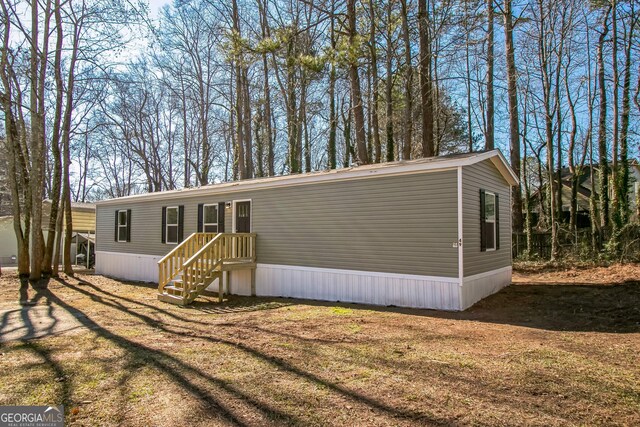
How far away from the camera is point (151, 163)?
1060 inches

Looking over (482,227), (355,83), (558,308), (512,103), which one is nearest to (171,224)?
(355,83)

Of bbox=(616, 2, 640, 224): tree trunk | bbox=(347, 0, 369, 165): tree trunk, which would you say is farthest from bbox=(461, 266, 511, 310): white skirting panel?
bbox=(616, 2, 640, 224): tree trunk

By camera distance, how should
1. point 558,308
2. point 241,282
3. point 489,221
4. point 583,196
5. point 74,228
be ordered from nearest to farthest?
point 558,308 < point 489,221 < point 241,282 < point 74,228 < point 583,196

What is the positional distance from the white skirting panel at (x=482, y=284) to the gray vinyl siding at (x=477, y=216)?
12cm

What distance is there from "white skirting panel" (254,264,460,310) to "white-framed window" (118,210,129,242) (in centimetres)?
714

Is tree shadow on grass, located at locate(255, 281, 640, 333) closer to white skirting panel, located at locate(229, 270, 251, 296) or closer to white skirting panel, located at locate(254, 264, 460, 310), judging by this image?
white skirting panel, located at locate(254, 264, 460, 310)

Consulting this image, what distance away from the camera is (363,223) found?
326 inches

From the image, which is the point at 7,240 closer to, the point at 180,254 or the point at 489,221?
the point at 180,254

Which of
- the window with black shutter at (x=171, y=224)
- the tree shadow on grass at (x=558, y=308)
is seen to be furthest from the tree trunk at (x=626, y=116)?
the window with black shutter at (x=171, y=224)

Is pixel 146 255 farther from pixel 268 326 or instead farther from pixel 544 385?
pixel 544 385

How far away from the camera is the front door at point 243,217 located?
10.5 meters

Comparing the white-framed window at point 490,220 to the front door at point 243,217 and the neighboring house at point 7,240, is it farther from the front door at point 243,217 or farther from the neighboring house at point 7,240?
the neighboring house at point 7,240

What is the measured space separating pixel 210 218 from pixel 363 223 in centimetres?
514

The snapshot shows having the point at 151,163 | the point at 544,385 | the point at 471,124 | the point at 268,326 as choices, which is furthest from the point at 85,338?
the point at 151,163
